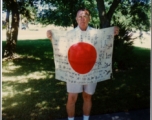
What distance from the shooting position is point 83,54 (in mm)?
2775

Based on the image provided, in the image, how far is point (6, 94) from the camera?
4.38 metres

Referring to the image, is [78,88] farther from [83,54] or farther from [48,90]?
[48,90]

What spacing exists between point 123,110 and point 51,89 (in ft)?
5.43

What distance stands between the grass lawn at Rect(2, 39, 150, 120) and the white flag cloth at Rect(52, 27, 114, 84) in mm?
872

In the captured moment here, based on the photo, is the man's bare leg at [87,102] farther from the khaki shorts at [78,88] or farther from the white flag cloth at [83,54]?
the white flag cloth at [83,54]

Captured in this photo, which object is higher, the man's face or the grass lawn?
the man's face

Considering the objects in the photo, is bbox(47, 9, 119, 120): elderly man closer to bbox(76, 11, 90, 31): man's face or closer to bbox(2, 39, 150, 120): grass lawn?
bbox(76, 11, 90, 31): man's face

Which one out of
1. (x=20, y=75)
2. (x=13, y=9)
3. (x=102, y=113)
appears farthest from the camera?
(x=13, y=9)

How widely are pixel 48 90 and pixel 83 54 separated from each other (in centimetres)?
212

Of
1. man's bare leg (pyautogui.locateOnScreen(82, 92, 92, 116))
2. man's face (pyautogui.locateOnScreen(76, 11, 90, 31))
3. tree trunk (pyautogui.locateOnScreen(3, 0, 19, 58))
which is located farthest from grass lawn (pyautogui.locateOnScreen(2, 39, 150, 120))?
man's face (pyautogui.locateOnScreen(76, 11, 90, 31))

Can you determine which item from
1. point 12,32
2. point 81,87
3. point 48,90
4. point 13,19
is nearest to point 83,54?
point 81,87

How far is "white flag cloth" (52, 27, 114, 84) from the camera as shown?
2.78 meters

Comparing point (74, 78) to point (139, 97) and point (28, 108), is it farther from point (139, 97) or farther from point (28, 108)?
point (139, 97)

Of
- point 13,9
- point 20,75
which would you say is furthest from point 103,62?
point 13,9
